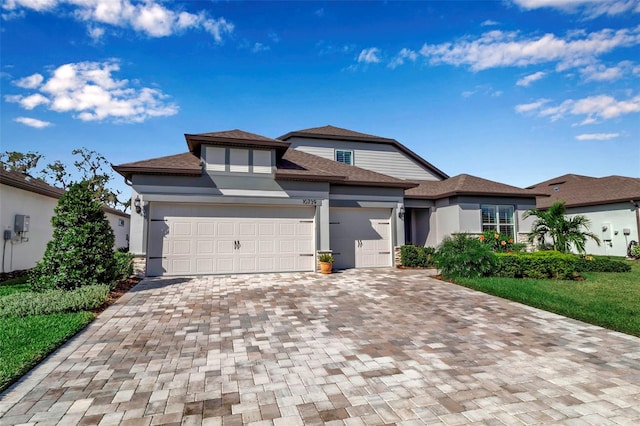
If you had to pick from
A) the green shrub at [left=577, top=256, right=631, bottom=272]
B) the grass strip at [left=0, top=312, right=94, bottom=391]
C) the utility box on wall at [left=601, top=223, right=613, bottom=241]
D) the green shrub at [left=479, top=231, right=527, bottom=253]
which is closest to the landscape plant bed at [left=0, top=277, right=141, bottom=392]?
the grass strip at [left=0, top=312, right=94, bottom=391]

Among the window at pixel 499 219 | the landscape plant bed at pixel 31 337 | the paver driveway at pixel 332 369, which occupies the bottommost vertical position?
the paver driveway at pixel 332 369

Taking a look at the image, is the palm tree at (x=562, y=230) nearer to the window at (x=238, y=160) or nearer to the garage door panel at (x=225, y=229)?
the window at (x=238, y=160)

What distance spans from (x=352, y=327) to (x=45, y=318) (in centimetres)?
535

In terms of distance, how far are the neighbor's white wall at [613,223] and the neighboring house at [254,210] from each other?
30.7ft

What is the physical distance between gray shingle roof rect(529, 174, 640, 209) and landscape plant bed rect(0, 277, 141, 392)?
743 inches

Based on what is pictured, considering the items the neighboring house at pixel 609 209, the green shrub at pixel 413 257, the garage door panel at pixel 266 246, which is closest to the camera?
the garage door panel at pixel 266 246

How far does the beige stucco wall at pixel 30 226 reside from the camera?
30.1 ft

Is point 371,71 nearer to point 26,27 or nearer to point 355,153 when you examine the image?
point 355,153

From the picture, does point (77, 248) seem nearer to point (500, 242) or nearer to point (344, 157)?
point (344, 157)

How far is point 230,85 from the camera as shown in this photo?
1281cm

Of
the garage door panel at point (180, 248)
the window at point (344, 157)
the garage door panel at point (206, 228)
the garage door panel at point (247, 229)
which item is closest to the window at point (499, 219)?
the window at point (344, 157)

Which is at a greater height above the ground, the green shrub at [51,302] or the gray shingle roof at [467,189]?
the gray shingle roof at [467,189]

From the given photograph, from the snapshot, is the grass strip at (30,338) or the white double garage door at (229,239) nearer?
the grass strip at (30,338)

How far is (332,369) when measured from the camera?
352 cm
